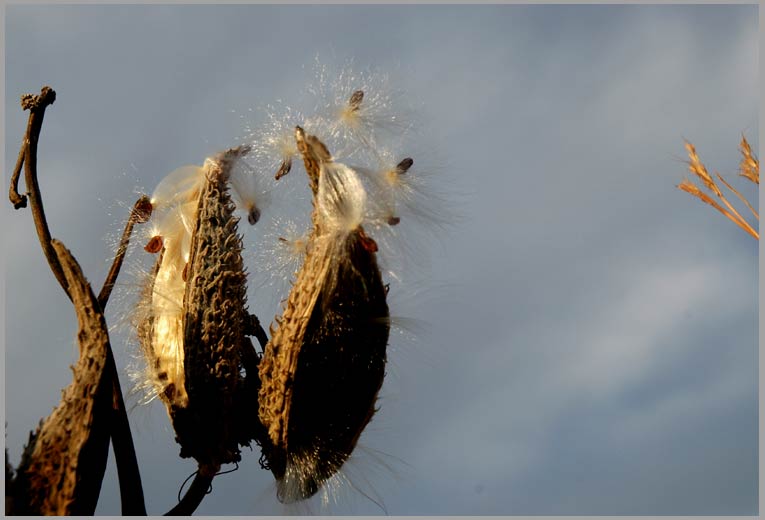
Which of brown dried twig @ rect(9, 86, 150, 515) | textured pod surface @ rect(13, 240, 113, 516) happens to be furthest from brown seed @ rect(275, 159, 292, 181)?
textured pod surface @ rect(13, 240, 113, 516)

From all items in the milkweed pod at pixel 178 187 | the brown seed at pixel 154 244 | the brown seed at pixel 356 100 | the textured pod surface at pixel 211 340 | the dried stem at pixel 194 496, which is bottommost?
the dried stem at pixel 194 496

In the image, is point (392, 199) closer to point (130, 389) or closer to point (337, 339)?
point (337, 339)

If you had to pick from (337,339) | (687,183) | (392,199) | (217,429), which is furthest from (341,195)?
(687,183)

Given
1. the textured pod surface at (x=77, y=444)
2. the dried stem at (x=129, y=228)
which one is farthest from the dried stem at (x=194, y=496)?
the dried stem at (x=129, y=228)

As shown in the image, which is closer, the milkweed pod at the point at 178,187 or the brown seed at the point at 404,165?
the brown seed at the point at 404,165

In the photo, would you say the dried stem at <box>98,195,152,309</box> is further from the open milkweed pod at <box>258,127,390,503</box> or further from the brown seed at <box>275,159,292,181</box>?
the open milkweed pod at <box>258,127,390,503</box>

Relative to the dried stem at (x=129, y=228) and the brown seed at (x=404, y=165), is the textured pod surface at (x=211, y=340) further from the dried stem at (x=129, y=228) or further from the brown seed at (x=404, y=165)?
the brown seed at (x=404, y=165)

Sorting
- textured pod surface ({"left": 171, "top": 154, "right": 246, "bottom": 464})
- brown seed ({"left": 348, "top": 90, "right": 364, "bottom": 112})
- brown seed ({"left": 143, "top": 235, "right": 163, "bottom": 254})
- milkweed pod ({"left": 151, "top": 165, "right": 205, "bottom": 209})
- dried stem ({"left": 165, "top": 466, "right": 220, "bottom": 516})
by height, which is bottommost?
→ dried stem ({"left": 165, "top": 466, "right": 220, "bottom": 516})
